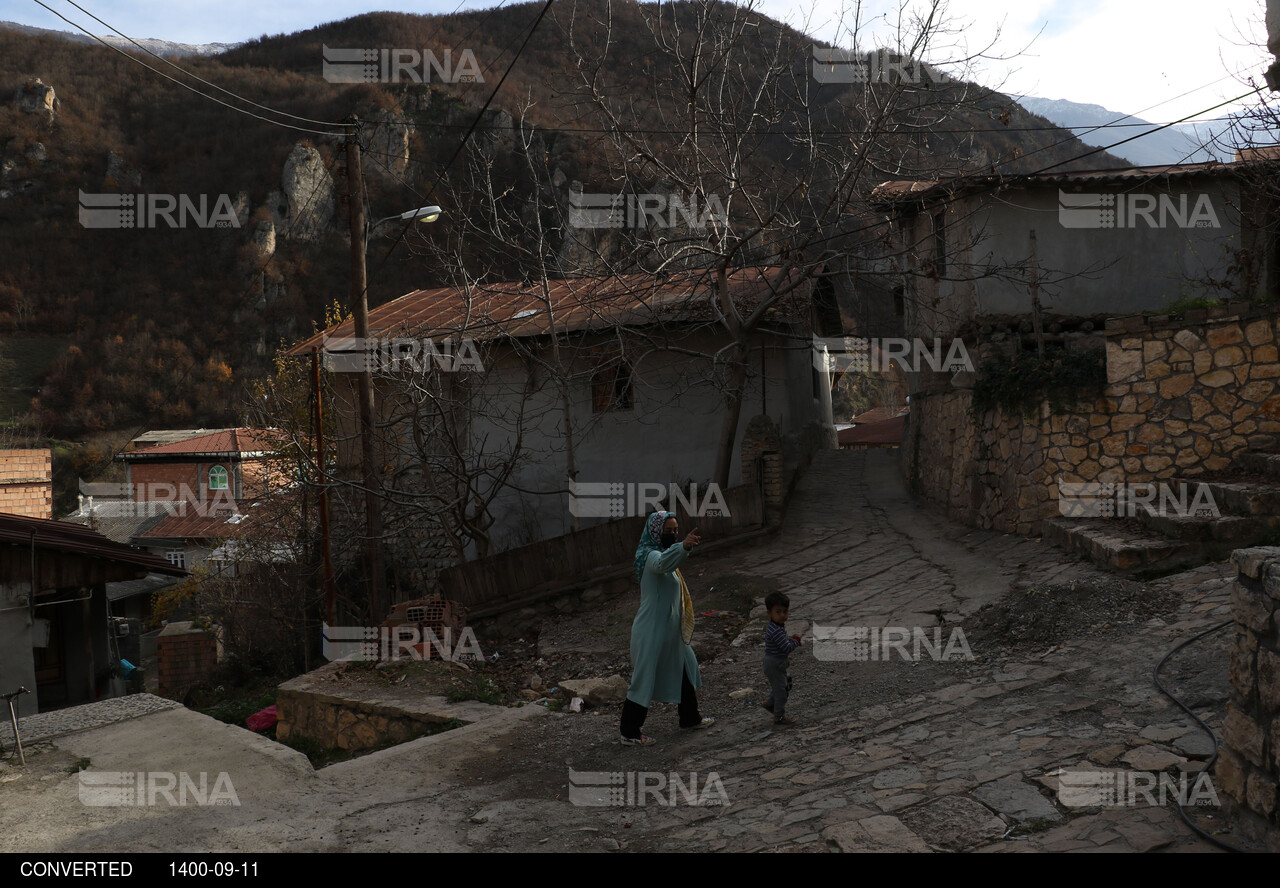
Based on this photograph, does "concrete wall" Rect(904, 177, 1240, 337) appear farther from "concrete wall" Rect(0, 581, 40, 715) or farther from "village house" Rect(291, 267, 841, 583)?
"concrete wall" Rect(0, 581, 40, 715)

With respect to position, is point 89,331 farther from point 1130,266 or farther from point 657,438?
point 1130,266

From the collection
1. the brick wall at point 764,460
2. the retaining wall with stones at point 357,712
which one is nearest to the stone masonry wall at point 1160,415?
the brick wall at point 764,460

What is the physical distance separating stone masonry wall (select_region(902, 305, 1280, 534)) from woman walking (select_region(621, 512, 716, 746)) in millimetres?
6167

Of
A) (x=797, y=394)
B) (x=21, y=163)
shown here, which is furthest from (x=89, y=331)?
(x=797, y=394)

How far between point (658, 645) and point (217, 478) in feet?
110

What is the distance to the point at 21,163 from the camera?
5962 centimetres

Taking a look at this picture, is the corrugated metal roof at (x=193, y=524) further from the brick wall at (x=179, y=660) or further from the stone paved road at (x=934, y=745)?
the stone paved road at (x=934, y=745)

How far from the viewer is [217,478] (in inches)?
1359

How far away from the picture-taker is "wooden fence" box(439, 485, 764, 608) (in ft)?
37.2

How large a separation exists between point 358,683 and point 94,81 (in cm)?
8130
